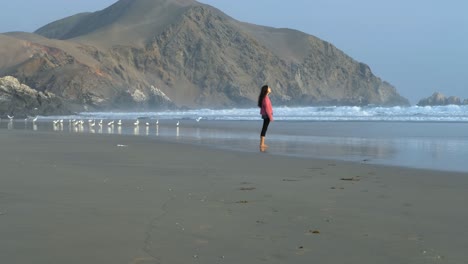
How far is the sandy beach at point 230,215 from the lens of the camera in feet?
13.9

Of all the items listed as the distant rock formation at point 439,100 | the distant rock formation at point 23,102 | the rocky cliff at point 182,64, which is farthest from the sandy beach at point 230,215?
the distant rock formation at point 439,100

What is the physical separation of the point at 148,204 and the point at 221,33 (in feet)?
405

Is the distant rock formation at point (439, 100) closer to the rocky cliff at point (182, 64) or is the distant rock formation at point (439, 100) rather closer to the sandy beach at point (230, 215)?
the rocky cliff at point (182, 64)

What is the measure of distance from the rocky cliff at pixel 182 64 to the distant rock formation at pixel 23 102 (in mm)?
21456

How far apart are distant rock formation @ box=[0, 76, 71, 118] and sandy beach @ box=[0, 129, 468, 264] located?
164ft

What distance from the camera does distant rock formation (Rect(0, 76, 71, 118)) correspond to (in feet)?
189

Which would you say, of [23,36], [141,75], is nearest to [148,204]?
[141,75]

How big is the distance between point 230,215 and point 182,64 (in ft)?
379

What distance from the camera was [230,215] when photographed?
5617 millimetres

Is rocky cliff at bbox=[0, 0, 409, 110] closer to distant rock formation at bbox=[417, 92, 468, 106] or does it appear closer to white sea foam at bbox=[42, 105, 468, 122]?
distant rock formation at bbox=[417, 92, 468, 106]

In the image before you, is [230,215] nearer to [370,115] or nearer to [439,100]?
[370,115]

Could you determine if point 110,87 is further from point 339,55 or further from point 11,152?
point 11,152

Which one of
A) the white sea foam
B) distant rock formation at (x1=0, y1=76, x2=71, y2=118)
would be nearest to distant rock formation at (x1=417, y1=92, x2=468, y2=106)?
the white sea foam

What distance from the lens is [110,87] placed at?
9375 centimetres
